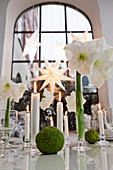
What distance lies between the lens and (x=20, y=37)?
3520 millimetres

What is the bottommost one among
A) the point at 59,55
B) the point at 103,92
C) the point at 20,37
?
the point at 103,92

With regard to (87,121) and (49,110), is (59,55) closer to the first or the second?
(87,121)

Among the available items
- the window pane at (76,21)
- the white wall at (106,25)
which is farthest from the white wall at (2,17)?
the white wall at (106,25)

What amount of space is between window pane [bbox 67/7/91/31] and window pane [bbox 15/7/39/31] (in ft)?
2.35

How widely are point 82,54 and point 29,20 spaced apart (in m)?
3.39

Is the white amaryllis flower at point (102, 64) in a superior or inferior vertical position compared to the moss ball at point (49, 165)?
superior

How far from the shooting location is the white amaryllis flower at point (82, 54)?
0.64 m

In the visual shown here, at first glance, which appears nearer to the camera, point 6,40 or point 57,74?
point 57,74

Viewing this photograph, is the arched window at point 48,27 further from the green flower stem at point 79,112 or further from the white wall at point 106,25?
the green flower stem at point 79,112

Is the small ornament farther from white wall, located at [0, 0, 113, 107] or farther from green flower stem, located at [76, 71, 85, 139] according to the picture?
green flower stem, located at [76, 71, 85, 139]

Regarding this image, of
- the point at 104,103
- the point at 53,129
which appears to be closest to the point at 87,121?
the point at 104,103

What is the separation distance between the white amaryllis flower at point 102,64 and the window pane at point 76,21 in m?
3.08

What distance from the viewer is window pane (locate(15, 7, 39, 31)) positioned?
11.8 ft

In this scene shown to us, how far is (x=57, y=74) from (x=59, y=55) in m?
0.18
